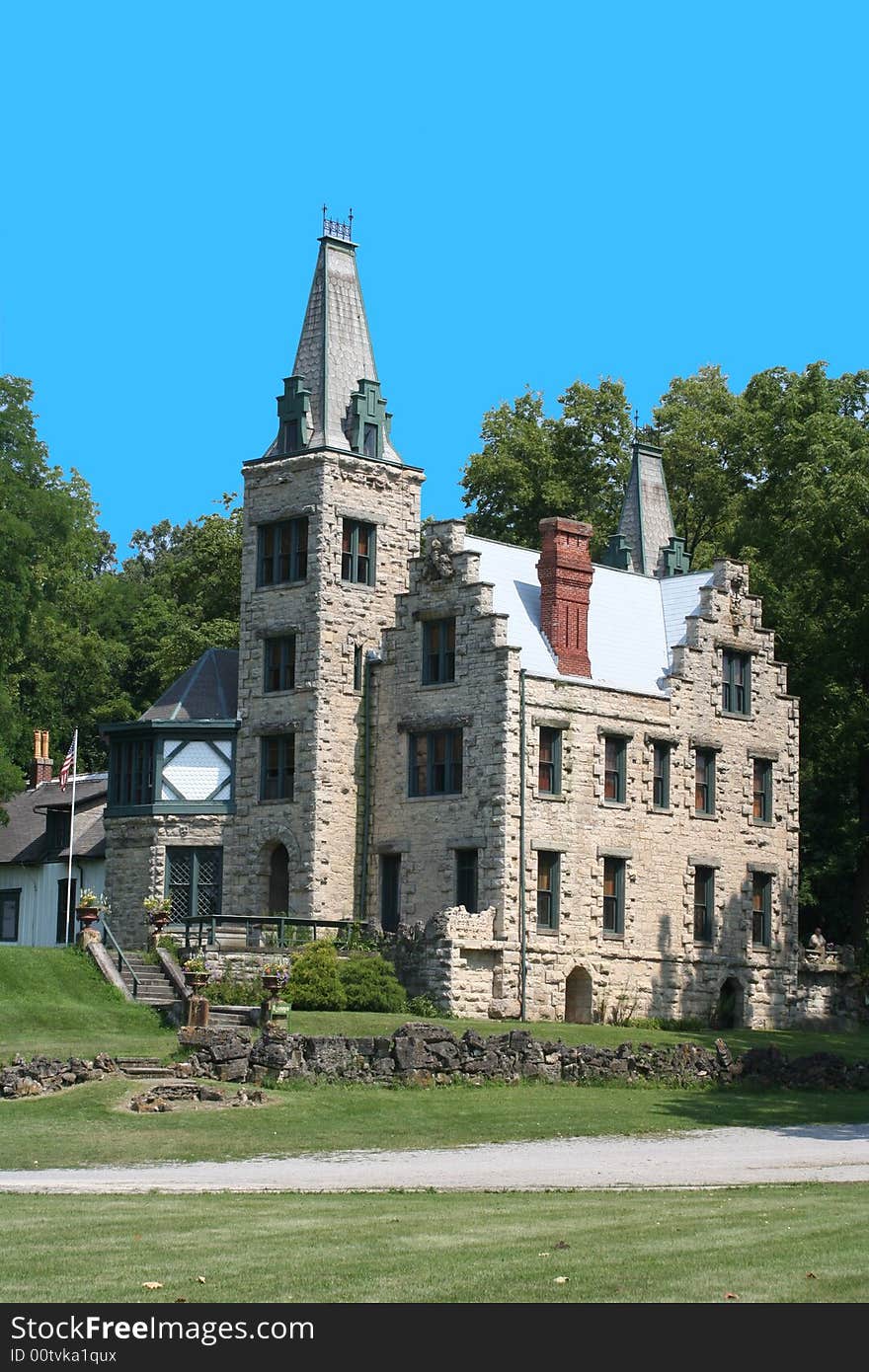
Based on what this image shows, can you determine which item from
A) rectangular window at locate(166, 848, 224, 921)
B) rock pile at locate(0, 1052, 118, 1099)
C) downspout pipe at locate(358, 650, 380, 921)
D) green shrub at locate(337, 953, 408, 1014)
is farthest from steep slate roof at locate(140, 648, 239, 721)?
rock pile at locate(0, 1052, 118, 1099)

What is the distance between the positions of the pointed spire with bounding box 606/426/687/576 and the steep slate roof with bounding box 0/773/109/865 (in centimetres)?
1702

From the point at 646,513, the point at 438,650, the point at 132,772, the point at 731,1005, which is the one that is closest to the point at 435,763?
the point at 438,650

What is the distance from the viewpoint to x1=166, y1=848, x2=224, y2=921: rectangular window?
178 ft

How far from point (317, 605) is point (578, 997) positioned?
37.9 ft

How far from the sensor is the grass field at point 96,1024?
38969mm

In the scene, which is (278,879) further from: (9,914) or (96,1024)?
(9,914)

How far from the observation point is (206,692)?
56281mm

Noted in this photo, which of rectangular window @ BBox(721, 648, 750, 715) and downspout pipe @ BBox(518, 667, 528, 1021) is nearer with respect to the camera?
downspout pipe @ BBox(518, 667, 528, 1021)

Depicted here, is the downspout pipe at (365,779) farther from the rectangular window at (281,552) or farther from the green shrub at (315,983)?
the green shrub at (315,983)

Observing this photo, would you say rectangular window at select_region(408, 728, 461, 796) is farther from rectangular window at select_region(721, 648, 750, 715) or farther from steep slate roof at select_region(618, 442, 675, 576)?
steep slate roof at select_region(618, 442, 675, 576)

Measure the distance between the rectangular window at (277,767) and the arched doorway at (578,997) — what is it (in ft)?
27.4

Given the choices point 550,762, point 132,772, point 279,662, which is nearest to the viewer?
point 550,762
